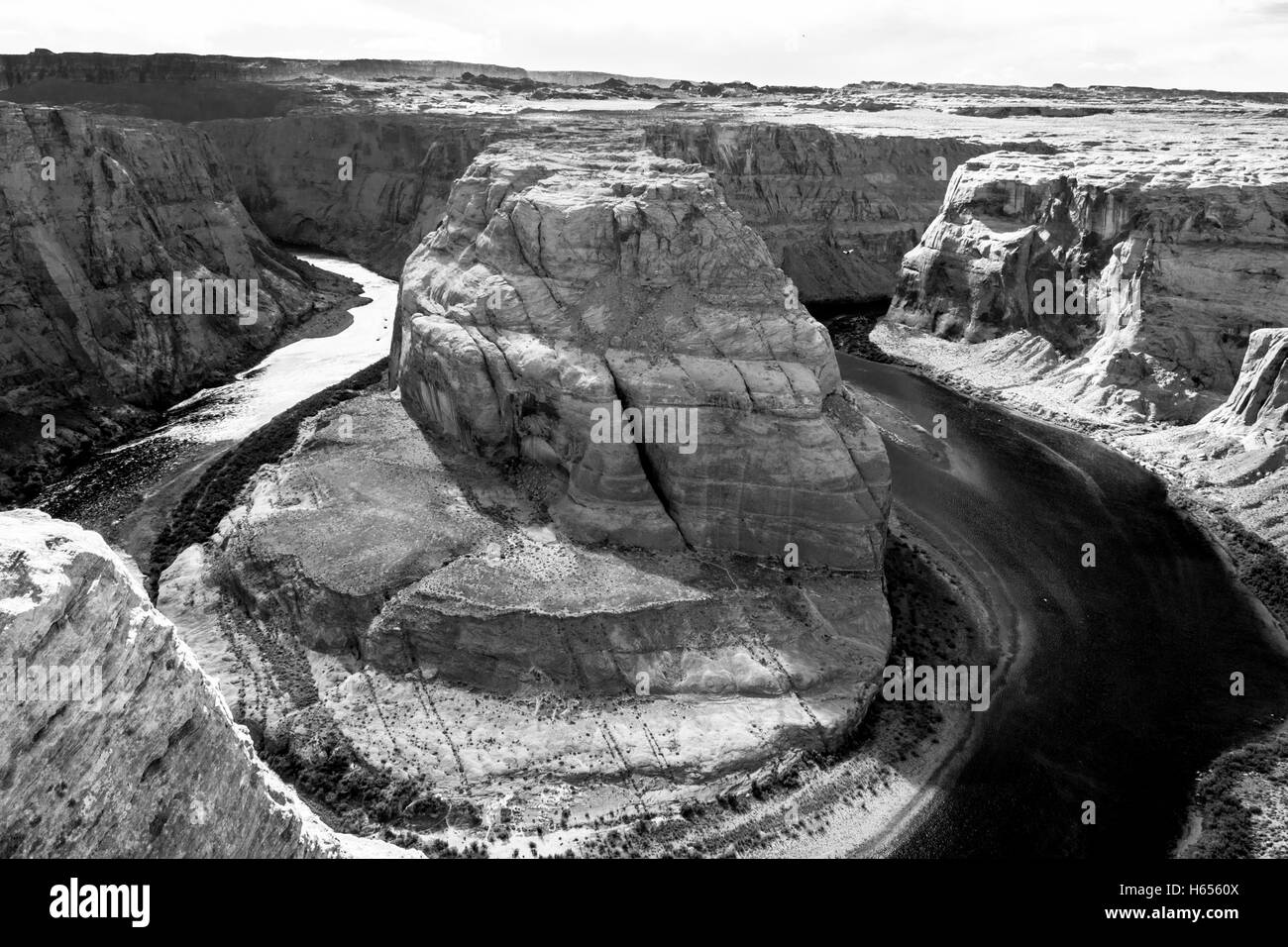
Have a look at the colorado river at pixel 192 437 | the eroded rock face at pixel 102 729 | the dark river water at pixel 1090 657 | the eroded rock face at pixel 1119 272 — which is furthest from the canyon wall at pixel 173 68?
the eroded rock face at pixel 102 729

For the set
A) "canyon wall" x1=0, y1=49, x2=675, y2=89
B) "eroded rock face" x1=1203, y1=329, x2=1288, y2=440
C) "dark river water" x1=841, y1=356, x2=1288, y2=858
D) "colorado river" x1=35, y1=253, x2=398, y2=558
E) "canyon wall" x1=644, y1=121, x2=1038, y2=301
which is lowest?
"dark river water" x1=841, y1=356, x2=1288, y2=858

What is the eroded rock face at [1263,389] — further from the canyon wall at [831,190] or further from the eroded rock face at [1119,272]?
the canyon wall at [831,190]

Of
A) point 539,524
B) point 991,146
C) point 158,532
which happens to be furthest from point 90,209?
point 991,146

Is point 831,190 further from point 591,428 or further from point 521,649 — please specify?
point 521,649

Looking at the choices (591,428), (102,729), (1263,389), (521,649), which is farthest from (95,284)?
(1263,389)

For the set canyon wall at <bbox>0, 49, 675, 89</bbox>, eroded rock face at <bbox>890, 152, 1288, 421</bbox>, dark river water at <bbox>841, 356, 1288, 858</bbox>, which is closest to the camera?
dark river water at <bbox>841, 356, 1288, 858</bbox>

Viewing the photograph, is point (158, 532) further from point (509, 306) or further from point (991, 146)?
point (991, 146)

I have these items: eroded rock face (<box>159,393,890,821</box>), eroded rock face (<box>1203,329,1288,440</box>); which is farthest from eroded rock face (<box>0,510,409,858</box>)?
Result: eroded rock face (<box>1203,329,1288,440</box>)

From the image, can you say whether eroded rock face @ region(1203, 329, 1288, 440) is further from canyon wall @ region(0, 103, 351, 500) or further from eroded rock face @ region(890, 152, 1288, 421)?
canyon wall @ region(0, 103, 351, 500)
